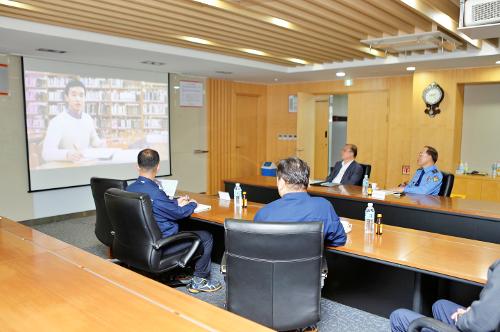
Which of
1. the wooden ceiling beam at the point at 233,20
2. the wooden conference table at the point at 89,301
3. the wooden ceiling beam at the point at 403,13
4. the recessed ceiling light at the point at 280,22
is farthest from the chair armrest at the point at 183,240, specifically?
the wooden ceiling beam at the point at 403,13

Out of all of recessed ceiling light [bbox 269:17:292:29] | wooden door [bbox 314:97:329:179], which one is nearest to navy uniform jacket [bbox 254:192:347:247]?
recessed ceiling light [bbox 269:17:292:29]

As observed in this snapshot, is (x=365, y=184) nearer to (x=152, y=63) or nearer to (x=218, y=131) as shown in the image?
(x=152, y=63)

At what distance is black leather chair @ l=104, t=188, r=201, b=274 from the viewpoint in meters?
2.95

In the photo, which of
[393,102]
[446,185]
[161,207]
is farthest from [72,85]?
[393,102]

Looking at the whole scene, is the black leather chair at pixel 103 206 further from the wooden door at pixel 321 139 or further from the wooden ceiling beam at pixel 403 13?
the wooden door at pixel 321 139

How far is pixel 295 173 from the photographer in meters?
2.56

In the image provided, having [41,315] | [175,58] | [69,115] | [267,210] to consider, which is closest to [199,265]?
[267,210]

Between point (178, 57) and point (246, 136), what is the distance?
3665mm

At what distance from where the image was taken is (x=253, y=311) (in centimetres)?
222

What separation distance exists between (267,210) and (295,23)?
251 centimetres

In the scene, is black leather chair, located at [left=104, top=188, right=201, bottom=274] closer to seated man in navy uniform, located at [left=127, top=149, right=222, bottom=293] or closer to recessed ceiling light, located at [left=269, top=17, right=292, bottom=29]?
seated man in navy uniform, located at [left=127, top=149, right=222, bottom=293]

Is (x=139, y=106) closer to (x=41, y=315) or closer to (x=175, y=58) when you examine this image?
(x=175, y=58)

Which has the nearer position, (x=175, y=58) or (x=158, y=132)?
(x=175, y=58)

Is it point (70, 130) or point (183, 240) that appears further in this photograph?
point (70, 130)
